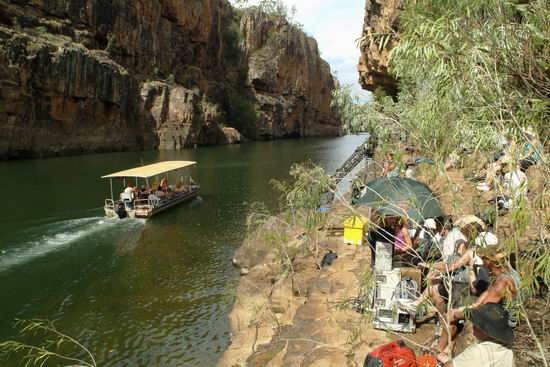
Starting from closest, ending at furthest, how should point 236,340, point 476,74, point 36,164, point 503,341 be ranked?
point 503,341 < point 476,74 < point 236,340 < point 36,164

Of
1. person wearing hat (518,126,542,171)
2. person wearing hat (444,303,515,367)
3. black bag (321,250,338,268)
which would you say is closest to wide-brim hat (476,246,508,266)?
person wearing hat (444,303,515,367)

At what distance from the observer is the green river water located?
1078 centimetres

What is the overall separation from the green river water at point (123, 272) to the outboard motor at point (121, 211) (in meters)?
0.58

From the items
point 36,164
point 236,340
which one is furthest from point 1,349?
point 36,164

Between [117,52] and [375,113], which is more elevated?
[117,52]

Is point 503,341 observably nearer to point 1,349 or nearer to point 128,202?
point 1,349

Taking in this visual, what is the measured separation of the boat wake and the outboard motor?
42 cm

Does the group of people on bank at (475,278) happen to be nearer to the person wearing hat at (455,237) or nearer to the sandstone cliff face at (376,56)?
the person wearing hat at (455,237)

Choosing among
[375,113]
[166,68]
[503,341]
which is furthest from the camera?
[166,68]

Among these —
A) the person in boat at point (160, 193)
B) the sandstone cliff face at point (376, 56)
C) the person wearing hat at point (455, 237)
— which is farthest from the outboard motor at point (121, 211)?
the sandstone cliff face at point (376, 56)

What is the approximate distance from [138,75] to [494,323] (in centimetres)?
6545

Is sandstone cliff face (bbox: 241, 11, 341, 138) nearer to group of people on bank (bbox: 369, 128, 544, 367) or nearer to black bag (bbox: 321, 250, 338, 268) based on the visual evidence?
black bag (bbox: 321, 250, 338, 268)

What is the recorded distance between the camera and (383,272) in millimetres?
7012

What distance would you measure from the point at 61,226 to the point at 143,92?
45.7 metres
